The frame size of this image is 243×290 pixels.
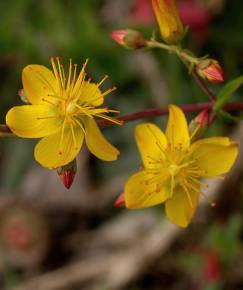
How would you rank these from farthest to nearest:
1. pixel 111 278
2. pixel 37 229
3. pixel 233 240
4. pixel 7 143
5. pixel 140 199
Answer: pixel 7 143
pixel 37 229
pixel 111 278
pixel 233 240
pixel 140 199

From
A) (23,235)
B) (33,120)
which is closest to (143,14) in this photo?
(23,235)

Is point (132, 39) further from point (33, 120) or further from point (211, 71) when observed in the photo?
point (33, 120)

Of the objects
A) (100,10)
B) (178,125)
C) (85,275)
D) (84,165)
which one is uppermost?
(178,125)

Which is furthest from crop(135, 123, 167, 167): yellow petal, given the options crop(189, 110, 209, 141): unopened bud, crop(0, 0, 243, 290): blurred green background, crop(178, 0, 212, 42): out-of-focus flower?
crop(178, 0, 212, 42): out-of-focus flower

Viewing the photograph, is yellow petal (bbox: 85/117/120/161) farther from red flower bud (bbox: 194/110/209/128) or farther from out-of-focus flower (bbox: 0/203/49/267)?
out-of-focus flower (bbox: 0/203/49/267)

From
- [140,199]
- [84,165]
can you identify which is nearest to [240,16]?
[84,165]

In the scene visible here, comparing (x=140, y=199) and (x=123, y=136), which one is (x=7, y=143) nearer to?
(x=123, y=136)
